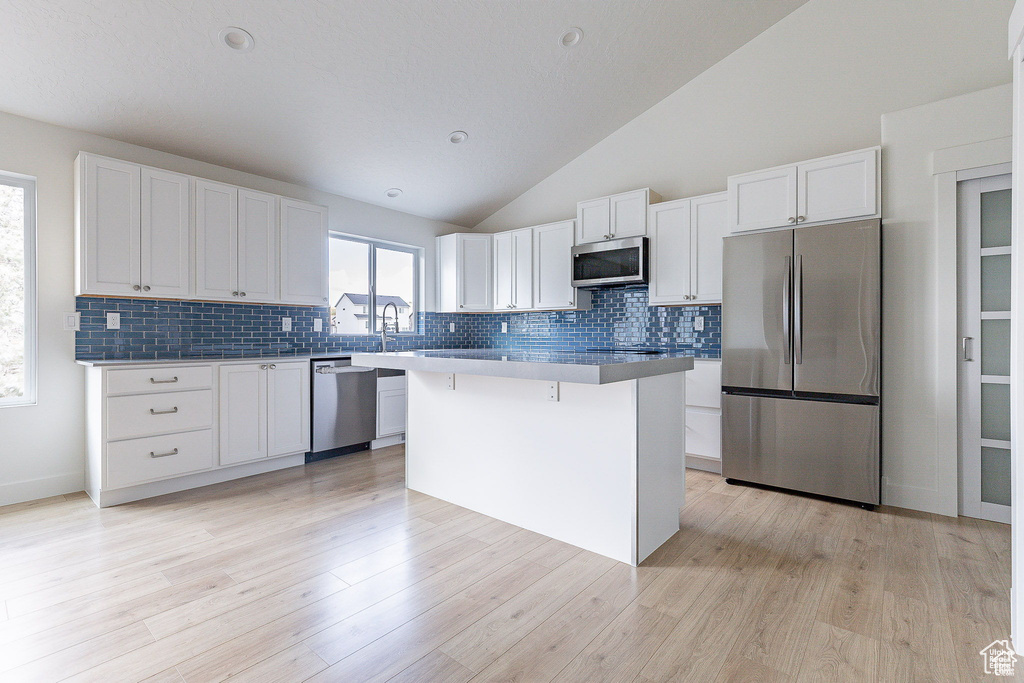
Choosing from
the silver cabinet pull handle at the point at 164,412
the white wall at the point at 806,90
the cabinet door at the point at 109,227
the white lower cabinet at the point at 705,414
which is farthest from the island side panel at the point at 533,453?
the white wall at the point at 806,90

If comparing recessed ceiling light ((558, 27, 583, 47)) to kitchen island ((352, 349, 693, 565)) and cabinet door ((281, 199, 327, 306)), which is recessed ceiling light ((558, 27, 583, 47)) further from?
cabinet door ((281, 199, 327, 306))

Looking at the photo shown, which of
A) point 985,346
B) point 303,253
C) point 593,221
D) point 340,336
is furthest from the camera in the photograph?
point 340,336

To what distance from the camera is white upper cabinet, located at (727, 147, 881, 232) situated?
300 cm

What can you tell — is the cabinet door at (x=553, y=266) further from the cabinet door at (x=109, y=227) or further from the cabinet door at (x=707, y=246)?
the cabinet door at (x=109, y=227)

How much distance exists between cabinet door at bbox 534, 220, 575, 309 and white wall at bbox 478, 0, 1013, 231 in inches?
22.1

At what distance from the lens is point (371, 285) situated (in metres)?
4.97

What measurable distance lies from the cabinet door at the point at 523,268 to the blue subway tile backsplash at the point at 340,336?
0.31 m

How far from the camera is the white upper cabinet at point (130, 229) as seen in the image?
9.83 ft

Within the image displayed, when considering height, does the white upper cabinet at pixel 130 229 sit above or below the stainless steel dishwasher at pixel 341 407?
above

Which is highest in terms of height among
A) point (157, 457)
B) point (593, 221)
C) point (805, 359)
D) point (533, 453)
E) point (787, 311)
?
point (593, 221)

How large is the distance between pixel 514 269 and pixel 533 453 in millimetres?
2925

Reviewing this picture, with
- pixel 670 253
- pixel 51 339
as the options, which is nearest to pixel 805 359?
pixel 670 253

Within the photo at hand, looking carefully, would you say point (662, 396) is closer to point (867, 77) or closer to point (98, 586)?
point (98, 586)

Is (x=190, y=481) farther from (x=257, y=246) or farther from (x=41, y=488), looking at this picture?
(x=257, y=246)
